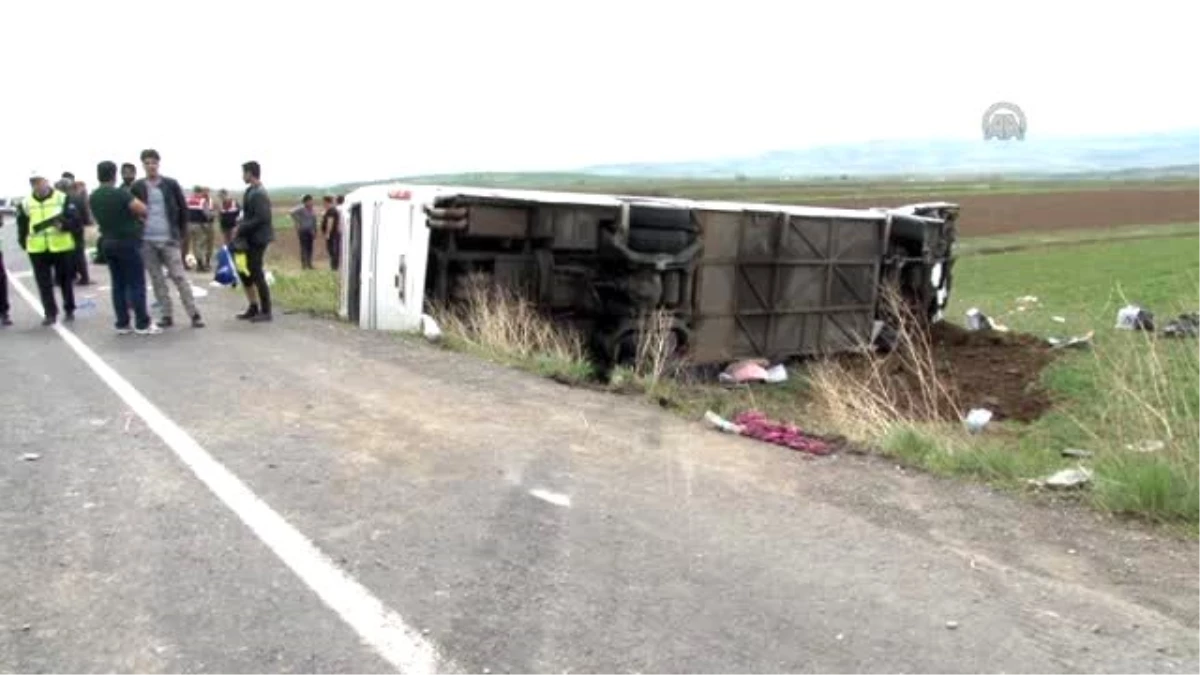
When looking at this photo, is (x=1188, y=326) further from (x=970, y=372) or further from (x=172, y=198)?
(x=172, y=198)

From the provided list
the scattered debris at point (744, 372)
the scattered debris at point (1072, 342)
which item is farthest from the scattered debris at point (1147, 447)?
the scattered debris at point (1072, 342)

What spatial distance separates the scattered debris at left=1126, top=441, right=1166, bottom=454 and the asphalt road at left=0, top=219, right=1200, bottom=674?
3.09ft

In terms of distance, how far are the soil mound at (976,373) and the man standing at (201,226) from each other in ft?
42.9

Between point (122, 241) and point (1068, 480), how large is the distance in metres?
9.12

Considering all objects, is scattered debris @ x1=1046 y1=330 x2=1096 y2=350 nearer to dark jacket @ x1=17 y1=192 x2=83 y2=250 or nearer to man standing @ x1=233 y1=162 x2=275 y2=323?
man standing @ x1=233 y1=162 x2=275 y2=323

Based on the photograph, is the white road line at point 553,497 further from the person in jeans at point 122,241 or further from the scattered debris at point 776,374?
the scattered debris at point 776,374

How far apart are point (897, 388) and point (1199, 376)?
4.71m

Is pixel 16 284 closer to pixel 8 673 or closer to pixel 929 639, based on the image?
pixel 8 673

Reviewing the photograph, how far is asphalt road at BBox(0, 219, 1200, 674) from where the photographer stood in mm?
3654

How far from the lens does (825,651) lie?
368 centimetres

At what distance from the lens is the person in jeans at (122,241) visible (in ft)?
36.0

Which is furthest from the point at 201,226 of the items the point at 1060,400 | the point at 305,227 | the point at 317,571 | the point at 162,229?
the point at 317,571

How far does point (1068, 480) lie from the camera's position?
5988 mm

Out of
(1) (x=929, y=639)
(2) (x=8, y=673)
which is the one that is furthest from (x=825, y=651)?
(2) (x=8, y=673)
